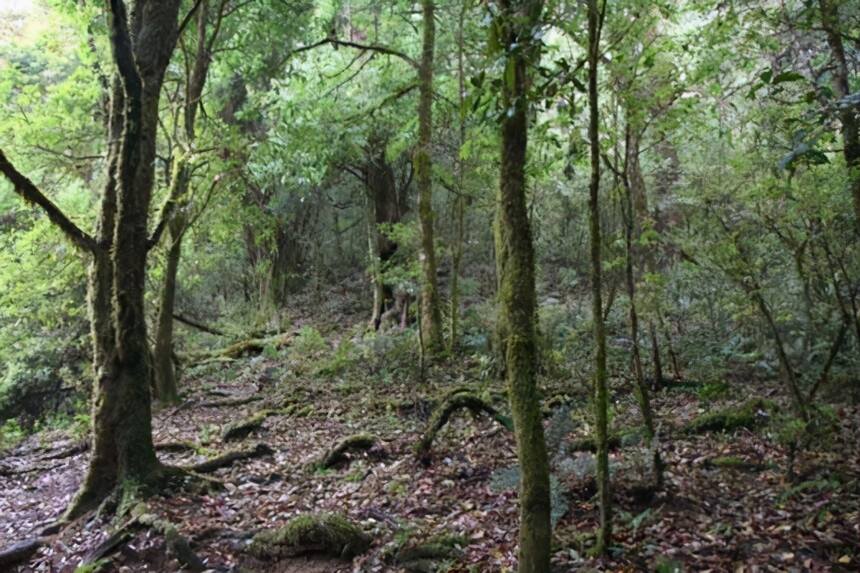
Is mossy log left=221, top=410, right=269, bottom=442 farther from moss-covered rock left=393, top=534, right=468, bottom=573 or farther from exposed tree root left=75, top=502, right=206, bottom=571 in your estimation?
moss-covered rock left=393, top=534, right=468, bottom=573

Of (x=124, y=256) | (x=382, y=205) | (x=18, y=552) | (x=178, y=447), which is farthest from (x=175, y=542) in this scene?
(x=382, y=205)

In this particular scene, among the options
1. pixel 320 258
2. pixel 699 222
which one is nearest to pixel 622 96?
pixel 699 222

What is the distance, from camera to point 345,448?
721cm

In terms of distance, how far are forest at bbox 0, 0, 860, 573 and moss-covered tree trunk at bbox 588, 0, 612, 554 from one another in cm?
2

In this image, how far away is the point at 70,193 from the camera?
1321 cm

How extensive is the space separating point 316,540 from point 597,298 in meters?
3.03

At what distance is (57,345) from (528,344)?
37.6 ft

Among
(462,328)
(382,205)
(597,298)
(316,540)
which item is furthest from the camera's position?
(382,205)

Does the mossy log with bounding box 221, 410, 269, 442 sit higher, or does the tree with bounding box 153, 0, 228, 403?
the tree with bounding box 153, 0, 228, 403

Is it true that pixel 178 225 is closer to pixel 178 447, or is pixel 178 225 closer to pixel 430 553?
pixel 178 447

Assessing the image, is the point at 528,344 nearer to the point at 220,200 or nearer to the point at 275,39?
the point at 220,200

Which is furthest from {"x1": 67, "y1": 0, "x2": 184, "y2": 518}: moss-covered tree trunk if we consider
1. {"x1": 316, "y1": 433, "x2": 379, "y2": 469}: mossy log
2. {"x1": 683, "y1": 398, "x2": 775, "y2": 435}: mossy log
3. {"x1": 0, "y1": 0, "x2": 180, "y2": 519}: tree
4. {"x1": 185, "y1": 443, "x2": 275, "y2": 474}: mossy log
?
{"x1": 683, "y1": 398, "x2": 775, "y2": 435}: mossy log

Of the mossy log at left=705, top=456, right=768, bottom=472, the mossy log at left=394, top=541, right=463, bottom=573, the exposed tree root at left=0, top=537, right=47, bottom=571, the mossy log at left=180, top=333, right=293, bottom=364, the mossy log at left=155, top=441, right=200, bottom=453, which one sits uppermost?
the mossy log at left=180, top=333, right=293, bottom=364

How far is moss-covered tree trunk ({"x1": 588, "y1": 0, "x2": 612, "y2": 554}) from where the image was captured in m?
3.83
